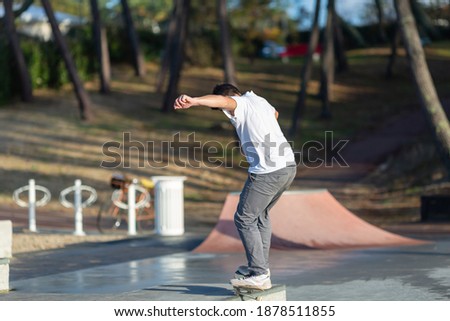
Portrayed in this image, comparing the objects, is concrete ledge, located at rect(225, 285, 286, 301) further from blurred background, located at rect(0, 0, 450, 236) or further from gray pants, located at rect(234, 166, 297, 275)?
blurred background, located at rect(0, 0, 450, 236)

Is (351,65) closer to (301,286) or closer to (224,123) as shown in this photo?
(224,123)

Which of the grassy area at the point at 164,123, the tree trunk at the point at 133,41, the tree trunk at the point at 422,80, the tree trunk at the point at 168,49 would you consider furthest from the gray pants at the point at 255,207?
the tree trunk at the point at 133,41

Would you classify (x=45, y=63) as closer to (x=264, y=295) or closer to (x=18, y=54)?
(x=18, y=54)

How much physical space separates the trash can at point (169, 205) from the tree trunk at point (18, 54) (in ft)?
59.8

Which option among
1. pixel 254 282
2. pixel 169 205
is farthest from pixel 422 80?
pixel 254 282

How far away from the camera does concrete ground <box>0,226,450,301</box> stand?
938cm

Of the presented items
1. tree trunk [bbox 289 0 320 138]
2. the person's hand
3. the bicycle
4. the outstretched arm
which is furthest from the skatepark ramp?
tree trunk [bbox 289 0 320 138]

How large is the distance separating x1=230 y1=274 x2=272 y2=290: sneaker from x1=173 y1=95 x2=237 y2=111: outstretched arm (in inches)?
59.8

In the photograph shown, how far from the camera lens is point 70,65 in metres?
35.2

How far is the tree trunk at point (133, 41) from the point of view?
149 feet

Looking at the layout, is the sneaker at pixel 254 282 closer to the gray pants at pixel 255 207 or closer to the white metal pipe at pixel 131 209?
the gray pants at pixel 255 207

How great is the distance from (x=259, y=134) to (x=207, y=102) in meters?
0.61

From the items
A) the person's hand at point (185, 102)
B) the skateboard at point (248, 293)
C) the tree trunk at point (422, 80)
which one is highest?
the tree trunk at point (422, 80)

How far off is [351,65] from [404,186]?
3034cm
